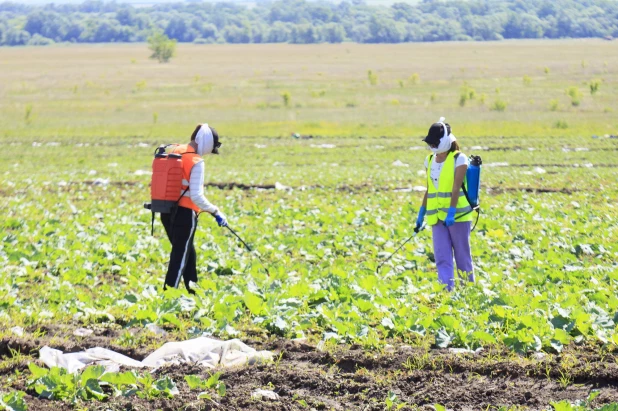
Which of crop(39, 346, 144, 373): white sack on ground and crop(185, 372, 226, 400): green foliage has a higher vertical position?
crop(185, 372, 226, 400): green foliage

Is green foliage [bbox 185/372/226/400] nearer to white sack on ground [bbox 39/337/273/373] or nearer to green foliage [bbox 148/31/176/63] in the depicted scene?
white sack on ground [bbox 39/337/273/373]

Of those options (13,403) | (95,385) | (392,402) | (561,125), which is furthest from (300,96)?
(13,403)

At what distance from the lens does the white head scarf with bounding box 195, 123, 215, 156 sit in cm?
945

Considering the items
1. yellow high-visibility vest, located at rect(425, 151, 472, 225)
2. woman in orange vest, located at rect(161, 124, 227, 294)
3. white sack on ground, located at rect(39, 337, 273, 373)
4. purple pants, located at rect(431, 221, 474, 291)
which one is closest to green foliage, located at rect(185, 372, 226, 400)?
white sack on ground, located at rect(39, 337, 273, 373)

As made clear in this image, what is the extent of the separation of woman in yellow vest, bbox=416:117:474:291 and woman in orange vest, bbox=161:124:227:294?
8.82 feet

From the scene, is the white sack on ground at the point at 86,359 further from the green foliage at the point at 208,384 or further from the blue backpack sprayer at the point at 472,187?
the blue backpack sprayer at the point at 472,187

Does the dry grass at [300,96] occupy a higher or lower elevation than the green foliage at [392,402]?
lower

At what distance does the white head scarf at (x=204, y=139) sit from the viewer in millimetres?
9445

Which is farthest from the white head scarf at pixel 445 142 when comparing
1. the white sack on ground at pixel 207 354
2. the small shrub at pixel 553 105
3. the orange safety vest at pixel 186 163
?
the small shrub at pixel 553 105

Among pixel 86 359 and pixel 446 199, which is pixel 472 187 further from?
pixel 86 359

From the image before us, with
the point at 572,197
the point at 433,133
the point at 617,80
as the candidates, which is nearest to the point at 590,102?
the point at 617,80

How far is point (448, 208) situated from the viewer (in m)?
10.1

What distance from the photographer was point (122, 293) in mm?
10047

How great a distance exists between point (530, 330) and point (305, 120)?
44219 mm
